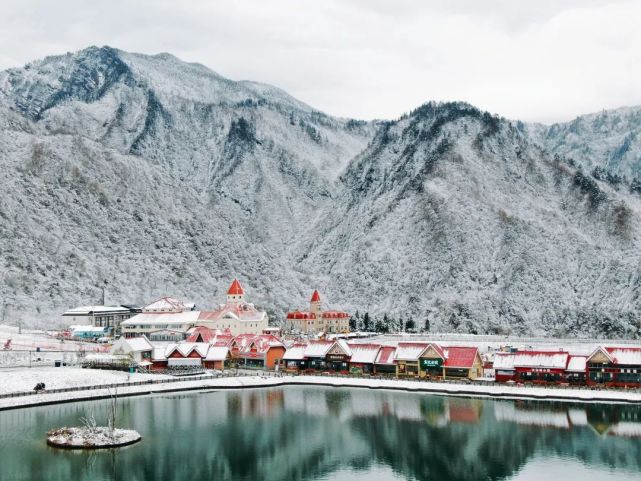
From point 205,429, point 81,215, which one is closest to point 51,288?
point 81,215

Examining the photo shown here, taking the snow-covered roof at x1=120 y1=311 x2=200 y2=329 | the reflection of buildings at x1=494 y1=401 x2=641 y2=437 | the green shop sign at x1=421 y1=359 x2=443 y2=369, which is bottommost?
the reflection of buildings at x1=494 y1=401 x2=641 y2=437

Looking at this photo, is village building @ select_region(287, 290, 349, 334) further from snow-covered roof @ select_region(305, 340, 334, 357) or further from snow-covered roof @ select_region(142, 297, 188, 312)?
snow-covered roof @ select_region(305, 340, 334, 357)

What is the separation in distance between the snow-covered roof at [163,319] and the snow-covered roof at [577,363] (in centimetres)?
5173

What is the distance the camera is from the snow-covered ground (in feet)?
210

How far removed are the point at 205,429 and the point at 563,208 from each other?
131 m

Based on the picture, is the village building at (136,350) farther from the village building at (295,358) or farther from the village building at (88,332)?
the village building at (88,332)

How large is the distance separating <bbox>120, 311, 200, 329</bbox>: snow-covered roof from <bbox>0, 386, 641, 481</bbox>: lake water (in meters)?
39.9

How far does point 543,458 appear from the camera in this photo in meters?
45.7

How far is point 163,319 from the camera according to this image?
4193 inches

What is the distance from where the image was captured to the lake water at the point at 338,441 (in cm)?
4303

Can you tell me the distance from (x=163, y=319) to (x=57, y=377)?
3581 centimetres

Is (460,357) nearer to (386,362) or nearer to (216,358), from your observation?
(386,362)

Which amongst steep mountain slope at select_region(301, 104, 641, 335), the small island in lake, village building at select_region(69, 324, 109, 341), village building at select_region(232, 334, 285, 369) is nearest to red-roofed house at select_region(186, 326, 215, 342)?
village building at select_region(232, 334, 285, 369)

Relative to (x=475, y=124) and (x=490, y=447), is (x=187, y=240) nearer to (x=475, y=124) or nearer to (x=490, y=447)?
(x=475, y=124)
